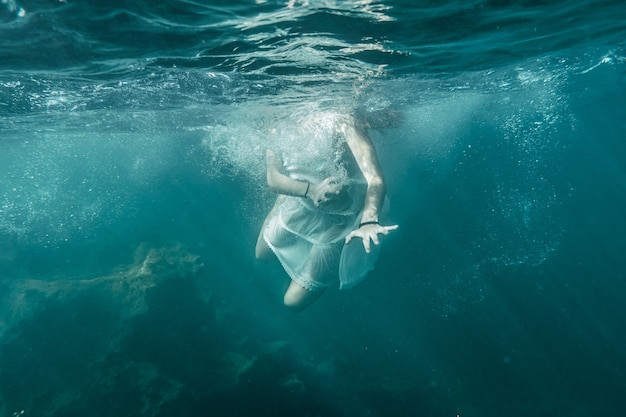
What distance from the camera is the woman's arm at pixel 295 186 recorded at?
580 centimetres

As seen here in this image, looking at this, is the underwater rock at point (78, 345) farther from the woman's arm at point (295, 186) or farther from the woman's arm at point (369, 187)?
the woman's arm at point (369, 187)

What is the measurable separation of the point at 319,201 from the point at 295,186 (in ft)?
3.57

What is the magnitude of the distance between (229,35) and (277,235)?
15.2 ft

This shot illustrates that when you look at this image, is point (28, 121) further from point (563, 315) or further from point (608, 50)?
point (563, 315)

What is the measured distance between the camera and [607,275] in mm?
29500

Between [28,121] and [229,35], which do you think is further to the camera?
[28,121]

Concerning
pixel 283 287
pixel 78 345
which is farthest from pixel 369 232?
pixel 283 287

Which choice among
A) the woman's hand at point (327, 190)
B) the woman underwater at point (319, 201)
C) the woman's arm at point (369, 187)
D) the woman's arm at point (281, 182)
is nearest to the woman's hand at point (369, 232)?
the woman's arm at point (369, 187)

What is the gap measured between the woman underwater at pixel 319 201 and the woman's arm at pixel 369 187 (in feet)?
0.06

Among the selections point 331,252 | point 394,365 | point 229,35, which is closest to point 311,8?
point 229,35

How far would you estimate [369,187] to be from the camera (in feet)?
18.2

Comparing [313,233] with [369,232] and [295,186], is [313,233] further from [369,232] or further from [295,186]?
[369,232]

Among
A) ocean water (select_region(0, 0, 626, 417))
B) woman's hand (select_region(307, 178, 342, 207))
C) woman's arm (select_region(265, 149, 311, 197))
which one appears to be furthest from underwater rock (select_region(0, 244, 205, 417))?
woman's hand (select_region(307, 178, 342, 207))

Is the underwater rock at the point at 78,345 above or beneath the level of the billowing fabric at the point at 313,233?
beneath
